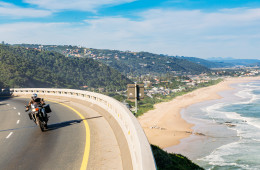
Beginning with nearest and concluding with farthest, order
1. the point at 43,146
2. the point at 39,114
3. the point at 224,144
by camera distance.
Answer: the point at 43,146
the point at 39,114
the point at 224,144

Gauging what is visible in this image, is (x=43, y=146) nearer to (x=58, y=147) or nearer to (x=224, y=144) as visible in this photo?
(x=58, y=147)

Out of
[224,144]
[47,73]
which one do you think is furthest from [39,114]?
[47,73]

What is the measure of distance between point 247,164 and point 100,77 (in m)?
157

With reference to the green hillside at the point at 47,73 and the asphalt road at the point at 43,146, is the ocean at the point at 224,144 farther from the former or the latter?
the green hillside at the point at 47,73

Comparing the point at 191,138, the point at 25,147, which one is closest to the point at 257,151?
the point at 191,138

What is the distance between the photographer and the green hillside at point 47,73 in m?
86.1

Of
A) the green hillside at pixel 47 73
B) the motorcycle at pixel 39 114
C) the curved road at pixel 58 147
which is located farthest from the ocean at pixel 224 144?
the green hillside at pixel 47 73

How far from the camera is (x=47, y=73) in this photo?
365ft

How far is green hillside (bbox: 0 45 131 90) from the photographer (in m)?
86.1

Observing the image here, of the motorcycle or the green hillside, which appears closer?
the motorcycle

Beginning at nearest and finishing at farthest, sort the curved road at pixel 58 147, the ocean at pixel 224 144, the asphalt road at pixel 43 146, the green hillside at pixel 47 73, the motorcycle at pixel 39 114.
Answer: the curved road at pixel 58 147, the asphalt road at pixel 43 146, the motorcycle at pixel 39 114, the ocean at pixel 224 144, the green hillside at pixel 47 73

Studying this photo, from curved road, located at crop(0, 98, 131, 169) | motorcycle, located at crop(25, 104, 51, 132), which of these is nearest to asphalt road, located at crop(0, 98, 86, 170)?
curved road, located at crop(0, 98, 131, 169)

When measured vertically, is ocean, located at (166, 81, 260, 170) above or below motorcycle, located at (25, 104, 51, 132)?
below

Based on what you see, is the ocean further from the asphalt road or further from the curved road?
the asphalt road
